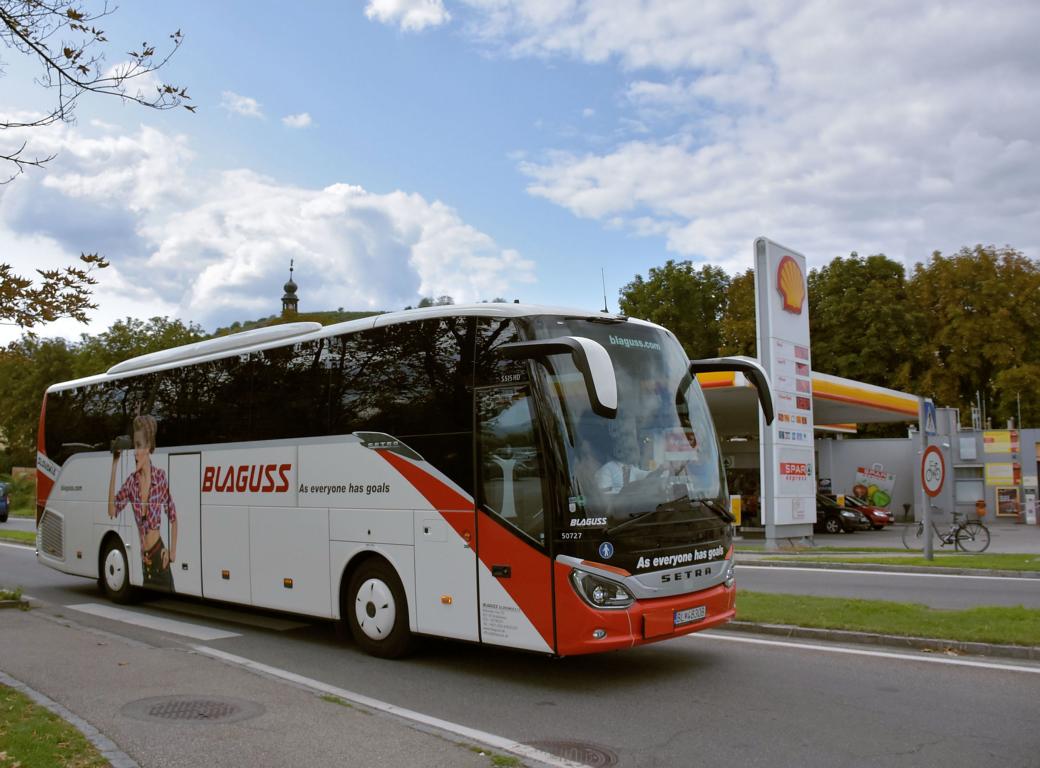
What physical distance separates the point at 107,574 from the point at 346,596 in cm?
635

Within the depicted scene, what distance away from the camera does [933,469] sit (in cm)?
1603

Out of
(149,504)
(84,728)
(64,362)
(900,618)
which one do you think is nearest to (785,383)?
(900,618)

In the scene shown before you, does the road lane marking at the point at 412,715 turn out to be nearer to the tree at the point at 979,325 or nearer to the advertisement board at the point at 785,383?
the advertisement board at the point at 785,383

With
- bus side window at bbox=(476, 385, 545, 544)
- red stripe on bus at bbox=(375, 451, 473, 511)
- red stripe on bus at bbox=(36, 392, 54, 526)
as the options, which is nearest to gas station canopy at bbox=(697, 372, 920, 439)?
red stripe on bus at bbox=(36, 392, 54, 526)

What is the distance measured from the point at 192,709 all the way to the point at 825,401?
29965mm

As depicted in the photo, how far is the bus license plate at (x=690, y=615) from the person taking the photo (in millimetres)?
8039

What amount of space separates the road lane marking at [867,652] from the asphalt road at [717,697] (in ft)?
0.08

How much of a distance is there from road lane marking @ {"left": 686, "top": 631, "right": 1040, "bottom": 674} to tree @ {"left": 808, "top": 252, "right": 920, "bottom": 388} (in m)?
41.9

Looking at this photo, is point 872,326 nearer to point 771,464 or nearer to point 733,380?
point 733,380

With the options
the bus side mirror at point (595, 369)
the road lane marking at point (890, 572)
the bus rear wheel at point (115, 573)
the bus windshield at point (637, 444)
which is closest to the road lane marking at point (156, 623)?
the bus rear wheel at point (115, 573)

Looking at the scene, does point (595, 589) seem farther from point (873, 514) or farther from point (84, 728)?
point (873, 514)

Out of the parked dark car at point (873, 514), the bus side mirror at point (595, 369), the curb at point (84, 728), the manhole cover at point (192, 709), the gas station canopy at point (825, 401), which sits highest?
the gas station canopy at point (825, 401)

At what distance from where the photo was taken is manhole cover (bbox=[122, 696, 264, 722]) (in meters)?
6.83

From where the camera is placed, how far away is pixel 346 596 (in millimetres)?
9852
